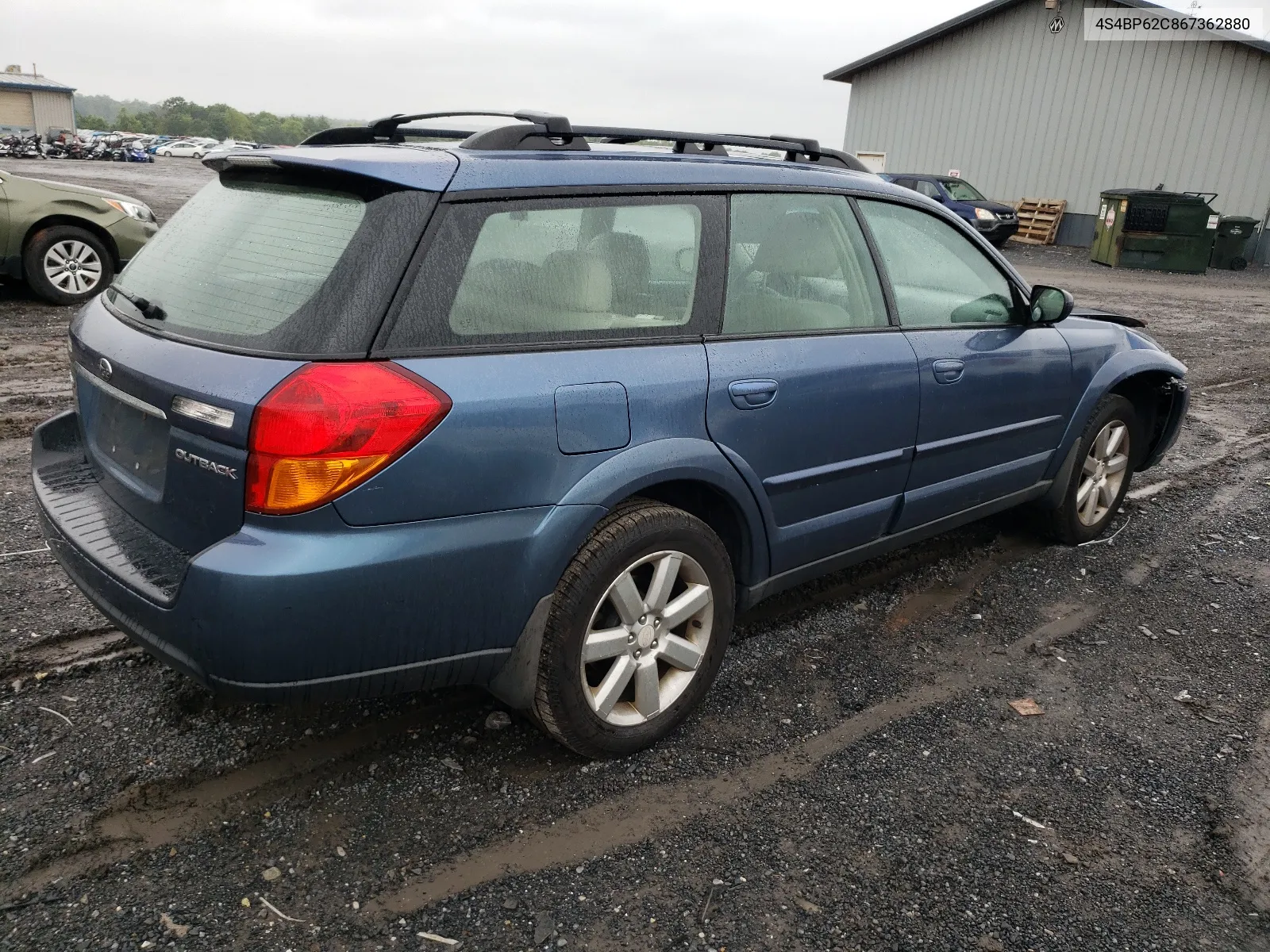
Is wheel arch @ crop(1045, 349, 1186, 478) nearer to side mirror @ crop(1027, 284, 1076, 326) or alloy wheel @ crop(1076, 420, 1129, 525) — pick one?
alloy wheel @ crop(1076, 420, 1129, 525)

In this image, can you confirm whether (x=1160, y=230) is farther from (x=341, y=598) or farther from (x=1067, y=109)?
(x=341, y=598)

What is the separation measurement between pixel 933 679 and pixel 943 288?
145cm

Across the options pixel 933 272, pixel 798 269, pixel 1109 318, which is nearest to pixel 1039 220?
pixel 1109 318

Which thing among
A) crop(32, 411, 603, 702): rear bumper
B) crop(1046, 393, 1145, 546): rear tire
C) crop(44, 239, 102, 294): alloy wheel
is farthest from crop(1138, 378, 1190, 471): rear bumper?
crop(44, 239, 102, 294): alloy wheel

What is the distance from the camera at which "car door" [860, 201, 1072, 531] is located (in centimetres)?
340

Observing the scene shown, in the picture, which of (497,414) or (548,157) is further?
(548,157)

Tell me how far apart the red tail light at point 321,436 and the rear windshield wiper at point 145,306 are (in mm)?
661

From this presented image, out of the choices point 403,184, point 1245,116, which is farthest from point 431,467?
point 1245,116

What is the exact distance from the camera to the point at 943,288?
11.9 ft

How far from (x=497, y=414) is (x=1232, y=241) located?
22.6 meters

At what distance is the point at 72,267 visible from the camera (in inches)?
352

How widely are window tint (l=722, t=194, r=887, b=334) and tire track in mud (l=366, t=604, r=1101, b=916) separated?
127cm

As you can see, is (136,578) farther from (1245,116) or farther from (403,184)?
(1245,116)

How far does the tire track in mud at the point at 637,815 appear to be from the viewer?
2.30 meters
